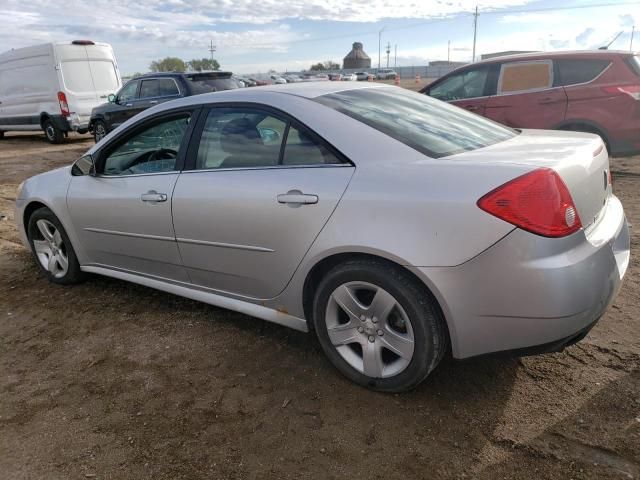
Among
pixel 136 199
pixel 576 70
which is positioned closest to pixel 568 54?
pixel 576 70

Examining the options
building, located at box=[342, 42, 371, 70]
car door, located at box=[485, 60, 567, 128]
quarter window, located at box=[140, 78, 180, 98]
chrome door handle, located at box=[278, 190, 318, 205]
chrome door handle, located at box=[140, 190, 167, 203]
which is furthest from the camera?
building, located at box=[342, 42, 371, 70]

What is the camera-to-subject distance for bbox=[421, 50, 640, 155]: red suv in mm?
6348

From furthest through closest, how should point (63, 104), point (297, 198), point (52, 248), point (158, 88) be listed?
point (63, 104) → point (158, 88) → point (52, 248) → point (297, 198)

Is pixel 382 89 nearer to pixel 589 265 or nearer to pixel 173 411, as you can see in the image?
pixel 589 265

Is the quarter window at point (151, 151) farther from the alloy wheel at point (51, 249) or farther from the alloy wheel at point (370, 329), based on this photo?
the alloy wheel at point (370, 329)

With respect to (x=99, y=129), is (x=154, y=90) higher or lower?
higher

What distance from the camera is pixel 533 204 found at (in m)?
2.03

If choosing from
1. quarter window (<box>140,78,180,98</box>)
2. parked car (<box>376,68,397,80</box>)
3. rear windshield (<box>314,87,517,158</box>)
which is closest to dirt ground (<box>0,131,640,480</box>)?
rear windshield (<box>314,87,517,158</box>)

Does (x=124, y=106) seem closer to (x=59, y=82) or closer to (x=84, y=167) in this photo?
(x=59, y=82)

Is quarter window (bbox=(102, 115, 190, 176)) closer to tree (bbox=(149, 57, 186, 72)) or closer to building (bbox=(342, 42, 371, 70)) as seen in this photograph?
→ tree (bbox=(149, 57, 186, 72))

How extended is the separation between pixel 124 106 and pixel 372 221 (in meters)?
10.7

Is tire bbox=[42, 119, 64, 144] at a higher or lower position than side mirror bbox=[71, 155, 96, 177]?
lower

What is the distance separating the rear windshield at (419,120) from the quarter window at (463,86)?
468 centimetres

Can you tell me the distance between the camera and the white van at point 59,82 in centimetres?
1350
